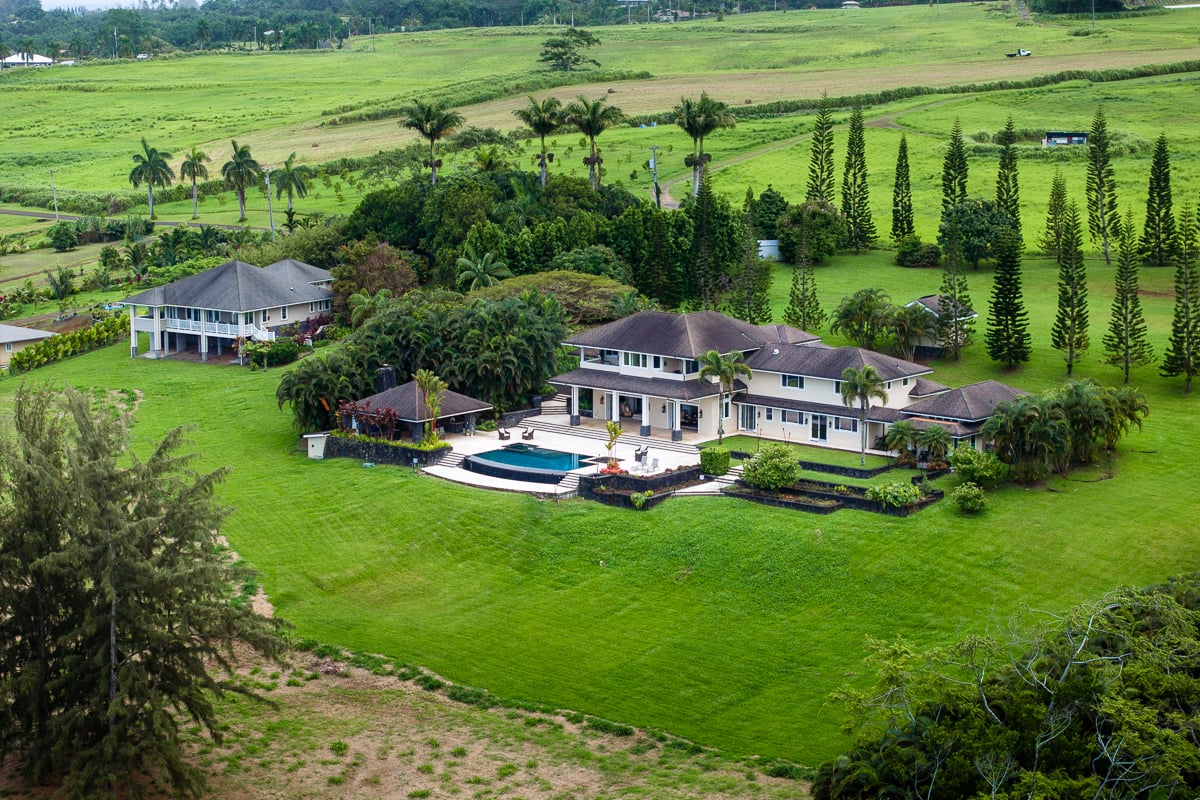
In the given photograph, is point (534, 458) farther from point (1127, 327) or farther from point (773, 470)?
point (1127, 327)

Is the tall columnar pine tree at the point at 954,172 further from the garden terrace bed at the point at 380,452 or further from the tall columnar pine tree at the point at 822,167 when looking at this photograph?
the garden terrace bed at the point at 380,452

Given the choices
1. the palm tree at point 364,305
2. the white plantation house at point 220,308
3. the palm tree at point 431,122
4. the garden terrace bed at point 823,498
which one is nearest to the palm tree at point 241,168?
the palm tree at point 431,122

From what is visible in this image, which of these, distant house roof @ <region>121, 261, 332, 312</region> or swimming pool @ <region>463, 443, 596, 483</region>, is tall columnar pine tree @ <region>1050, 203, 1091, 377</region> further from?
distant house roof @ <region>121, 261, 332, 312</region>

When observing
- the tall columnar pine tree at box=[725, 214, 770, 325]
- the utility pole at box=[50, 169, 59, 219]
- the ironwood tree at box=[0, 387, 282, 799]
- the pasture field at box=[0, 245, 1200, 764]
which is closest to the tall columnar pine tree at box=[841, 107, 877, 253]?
the tall columnar pine tree at box=[725, 214, 770, 325]

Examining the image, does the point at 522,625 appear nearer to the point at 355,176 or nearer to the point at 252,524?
the point at 252,524

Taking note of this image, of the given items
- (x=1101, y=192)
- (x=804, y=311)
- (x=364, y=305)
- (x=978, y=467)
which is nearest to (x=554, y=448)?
(x=978, y=467)
